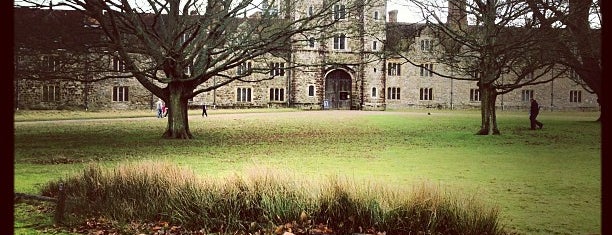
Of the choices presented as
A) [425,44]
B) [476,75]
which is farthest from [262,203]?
[425,44]

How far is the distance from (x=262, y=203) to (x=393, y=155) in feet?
6.21

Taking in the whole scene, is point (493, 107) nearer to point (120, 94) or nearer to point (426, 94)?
point (426, 94)

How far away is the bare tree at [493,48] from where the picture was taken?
5020 mm

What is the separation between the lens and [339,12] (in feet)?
23.2

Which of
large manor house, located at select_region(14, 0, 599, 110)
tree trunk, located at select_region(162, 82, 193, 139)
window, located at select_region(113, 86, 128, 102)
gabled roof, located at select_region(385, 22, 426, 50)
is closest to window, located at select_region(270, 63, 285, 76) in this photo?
large manor house, located at select_region(14, 0, 599, 110)

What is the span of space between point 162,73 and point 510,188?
205 inches

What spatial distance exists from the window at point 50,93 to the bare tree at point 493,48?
463cm

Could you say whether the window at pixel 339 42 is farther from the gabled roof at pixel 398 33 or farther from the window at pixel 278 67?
the window at pixel 278 67

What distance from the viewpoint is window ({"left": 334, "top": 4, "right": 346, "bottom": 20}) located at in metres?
7.10

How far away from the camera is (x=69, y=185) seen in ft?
13.5

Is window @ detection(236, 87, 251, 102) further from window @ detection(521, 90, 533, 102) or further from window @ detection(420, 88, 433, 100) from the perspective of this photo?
window @ detection(521, 90, 533, 102)
